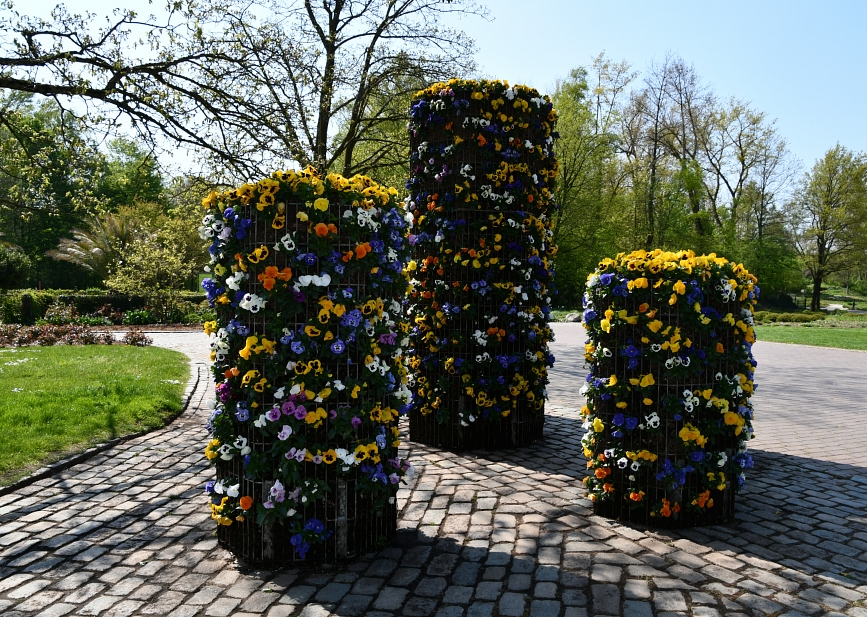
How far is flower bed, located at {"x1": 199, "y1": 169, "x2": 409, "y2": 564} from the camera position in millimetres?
3605

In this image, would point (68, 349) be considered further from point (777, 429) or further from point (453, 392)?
point (777, 429)

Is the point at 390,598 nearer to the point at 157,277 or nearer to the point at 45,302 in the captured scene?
the point at 157,277

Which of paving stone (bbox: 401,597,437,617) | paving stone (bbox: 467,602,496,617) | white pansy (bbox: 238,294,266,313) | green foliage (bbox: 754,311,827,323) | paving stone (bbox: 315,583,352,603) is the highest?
white pansy (bbox: 238,294,266,313)

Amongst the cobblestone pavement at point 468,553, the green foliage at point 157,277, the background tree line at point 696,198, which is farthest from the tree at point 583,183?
the cobblestone pavement at point 468,553

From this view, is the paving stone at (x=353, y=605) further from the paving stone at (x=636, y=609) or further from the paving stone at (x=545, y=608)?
the paving stone at (x=636, y=609)

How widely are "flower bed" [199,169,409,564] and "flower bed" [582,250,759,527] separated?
1655mm

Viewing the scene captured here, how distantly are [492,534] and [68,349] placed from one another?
41.3 ft

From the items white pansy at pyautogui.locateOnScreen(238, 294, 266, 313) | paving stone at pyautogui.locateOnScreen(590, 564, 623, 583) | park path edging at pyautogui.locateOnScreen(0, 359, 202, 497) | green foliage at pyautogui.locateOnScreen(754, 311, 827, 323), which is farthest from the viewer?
green foliage at pyautogui.locateOnScreen(754, 311, 827, 323)

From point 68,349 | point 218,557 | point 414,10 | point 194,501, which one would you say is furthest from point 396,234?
point 414,10

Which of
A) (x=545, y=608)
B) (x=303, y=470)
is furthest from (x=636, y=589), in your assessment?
(x=303, y=470)

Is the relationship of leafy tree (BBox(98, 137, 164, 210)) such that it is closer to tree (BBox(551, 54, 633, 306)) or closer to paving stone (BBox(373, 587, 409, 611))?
paving stone (BBox(373, 587, 409, 611))

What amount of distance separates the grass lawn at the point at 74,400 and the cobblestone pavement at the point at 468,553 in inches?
21.1

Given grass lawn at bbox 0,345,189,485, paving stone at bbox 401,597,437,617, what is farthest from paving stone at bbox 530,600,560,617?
grass lawn at bbox 0,345,189,485

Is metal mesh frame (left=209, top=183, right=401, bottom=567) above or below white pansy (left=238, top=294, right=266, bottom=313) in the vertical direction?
below
